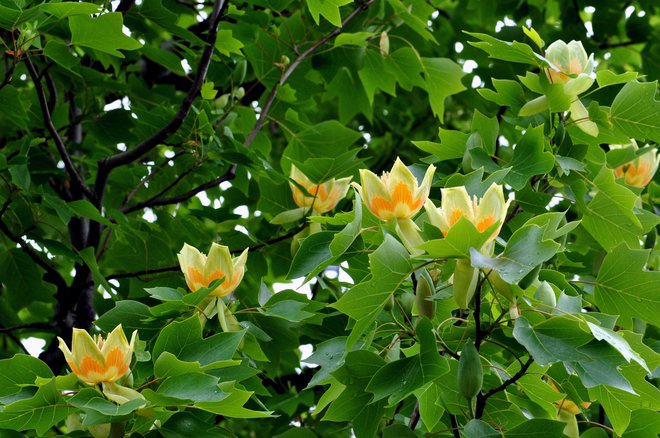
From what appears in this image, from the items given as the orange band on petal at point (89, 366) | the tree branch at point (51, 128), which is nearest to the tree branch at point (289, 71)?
the tree branch at point (51, 128)

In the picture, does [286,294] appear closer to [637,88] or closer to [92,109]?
[637,88]

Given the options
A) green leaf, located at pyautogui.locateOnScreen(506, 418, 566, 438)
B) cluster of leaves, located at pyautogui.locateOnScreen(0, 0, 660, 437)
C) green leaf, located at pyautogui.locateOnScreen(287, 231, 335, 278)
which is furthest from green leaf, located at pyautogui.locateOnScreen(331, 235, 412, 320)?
green leaf, located at pyautogui.locateOnScreen(506, 418, 566, 438)

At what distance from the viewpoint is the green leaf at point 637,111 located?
243 cm

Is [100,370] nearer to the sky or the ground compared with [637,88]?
nearer to the ground

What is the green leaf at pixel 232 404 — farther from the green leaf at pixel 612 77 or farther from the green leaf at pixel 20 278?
the green leaf at pixel 20 278

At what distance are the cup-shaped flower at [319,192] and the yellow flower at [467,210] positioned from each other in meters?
1.05

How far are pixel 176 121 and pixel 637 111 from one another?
145cm

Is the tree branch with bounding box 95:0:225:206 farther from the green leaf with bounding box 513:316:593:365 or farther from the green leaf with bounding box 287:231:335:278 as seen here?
the green leaf with bounding box 513:316:593:365

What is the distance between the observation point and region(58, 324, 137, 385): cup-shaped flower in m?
1.92

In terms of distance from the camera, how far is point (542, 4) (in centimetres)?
495

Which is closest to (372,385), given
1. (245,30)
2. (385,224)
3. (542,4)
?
(385,224)

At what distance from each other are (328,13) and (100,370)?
1.44m

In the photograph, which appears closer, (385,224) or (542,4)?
(385,224)

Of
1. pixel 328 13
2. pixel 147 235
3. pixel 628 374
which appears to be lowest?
pixel 147 235
